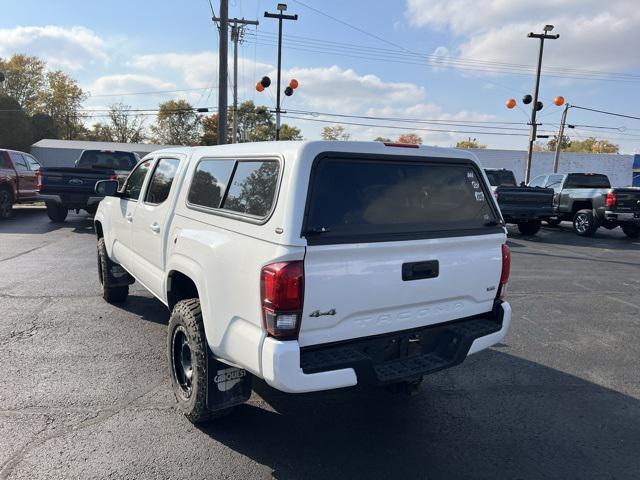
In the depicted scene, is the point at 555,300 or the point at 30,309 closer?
the point at 30,309

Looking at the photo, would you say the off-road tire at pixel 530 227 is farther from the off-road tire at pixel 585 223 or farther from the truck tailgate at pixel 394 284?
the truck tailgate at pixel 394 284

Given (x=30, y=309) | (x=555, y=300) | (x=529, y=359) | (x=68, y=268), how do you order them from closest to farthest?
(x=529, y=359) < (x=30, y=309) < (x=555, y=300) < (x=68, y=268)

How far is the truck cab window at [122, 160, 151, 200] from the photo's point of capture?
509cm

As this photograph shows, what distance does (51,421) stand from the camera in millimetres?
3402

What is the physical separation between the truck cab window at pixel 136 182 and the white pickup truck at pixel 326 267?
130 centimetres

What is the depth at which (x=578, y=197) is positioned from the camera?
50.0 feet

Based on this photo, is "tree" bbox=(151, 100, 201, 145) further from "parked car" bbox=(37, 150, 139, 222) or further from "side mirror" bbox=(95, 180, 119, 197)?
"side mirror" bbox=(95, 180, 119, 197)

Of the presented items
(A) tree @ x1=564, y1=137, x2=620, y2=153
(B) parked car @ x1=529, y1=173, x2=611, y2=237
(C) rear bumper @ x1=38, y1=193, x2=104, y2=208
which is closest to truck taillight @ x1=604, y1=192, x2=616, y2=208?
(B) parked car @ x1=529, y1=173, x2=611, y2=237

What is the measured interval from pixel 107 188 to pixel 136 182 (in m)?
0.47

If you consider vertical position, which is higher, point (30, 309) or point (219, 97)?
point (219, 97)

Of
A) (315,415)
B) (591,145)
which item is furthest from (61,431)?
(591,145)

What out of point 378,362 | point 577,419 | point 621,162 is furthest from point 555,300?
point 621,162

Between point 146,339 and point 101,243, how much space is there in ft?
5.80

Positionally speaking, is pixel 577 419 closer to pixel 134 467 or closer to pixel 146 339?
pixel 134 467
